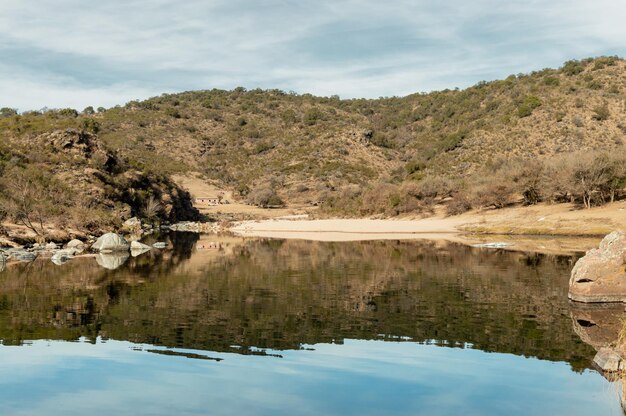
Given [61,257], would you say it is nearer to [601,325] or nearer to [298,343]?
[298,343]

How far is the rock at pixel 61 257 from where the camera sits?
1420 inches

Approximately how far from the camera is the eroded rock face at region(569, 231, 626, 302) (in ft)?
69.3

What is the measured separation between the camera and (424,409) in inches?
443

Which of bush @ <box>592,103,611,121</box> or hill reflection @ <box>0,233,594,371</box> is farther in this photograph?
bush @ <box>592,103,611,121</box>

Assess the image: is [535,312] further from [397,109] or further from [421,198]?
[397,109]

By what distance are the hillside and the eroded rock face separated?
136 feet

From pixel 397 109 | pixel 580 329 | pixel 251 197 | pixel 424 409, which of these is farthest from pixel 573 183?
pixel 397 109

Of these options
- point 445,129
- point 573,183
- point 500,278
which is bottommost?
point 500,278

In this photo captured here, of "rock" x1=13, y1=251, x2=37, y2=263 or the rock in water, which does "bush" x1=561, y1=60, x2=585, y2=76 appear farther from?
"rock" x1=13, y1=251, x2=37, y2=263

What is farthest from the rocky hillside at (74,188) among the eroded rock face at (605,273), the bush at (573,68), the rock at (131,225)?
the bush at (573,68)

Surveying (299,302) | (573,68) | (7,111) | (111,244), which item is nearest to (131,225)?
(111,244)

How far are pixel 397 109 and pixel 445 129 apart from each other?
51.8 meters

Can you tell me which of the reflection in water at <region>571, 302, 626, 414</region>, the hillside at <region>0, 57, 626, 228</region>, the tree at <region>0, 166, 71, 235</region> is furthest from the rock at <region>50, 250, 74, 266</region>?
the hillside at <region>0, 57, 626, 228</region>

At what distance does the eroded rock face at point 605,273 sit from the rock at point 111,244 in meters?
33.0
